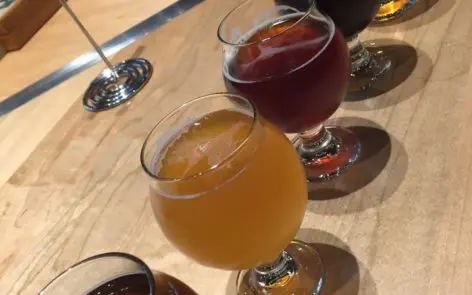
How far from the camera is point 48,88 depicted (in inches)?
48.4

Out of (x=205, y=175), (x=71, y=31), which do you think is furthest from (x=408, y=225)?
(x=71, y=31)

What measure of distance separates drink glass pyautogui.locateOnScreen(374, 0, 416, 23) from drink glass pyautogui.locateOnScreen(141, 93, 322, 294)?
1.39ft

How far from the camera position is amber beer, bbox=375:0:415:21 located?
91 centimetres

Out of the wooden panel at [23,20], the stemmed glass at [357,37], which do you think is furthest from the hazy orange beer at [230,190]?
the wooden panel at [23,20]

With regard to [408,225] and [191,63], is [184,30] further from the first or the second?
[408,225]

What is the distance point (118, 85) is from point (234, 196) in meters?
0.65

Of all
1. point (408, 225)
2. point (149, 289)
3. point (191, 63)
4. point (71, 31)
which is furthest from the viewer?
point (71, 31)

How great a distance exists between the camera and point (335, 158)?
2.44ft

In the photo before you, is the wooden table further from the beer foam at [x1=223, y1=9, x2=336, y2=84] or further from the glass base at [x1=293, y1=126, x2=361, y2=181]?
the beer foam at [x1=223, y1=9, x2=336, y2=84]

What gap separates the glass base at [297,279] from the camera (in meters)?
A: 0.62

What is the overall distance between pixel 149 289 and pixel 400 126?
16.1 inches

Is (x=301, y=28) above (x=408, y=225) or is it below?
above

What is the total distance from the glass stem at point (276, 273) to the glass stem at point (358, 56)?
13.1 inches

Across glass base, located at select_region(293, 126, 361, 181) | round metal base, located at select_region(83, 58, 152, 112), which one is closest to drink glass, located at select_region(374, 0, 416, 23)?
glass base, located at select_region(293, 126, 361, 181)
